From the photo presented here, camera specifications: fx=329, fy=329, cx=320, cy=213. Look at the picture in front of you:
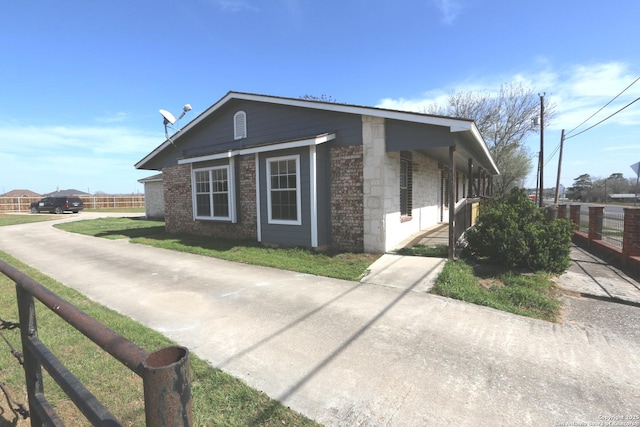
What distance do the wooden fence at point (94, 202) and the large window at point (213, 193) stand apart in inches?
1325

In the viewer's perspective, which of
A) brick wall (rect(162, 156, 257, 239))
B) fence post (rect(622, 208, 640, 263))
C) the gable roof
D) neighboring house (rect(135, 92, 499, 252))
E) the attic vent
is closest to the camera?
the gable roof

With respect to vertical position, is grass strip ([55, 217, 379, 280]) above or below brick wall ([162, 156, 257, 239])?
below

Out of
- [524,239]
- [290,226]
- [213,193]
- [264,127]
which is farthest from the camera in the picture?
[213,193]

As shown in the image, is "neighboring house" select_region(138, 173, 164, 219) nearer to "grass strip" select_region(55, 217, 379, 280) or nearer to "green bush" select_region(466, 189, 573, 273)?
"grass strip" select_region(55, 217, 379, 280)

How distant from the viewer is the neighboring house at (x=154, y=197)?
22.2 meters

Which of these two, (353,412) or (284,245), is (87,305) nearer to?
(353,412)

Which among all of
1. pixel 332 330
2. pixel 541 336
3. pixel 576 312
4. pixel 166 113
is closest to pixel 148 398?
pixel 332 330

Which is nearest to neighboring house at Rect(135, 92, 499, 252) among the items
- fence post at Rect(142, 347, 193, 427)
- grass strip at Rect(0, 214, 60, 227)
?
fence post at Rect(142, 347, 193, 427)

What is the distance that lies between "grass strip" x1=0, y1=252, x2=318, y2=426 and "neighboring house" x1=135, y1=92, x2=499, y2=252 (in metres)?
5.55

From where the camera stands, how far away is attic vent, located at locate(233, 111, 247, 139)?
1083 centimetres

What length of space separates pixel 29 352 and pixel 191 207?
1126 cm

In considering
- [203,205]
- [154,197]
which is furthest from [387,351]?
[154,197]

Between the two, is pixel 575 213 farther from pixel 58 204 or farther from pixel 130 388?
pixel 58 204

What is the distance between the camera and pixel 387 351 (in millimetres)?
3592
